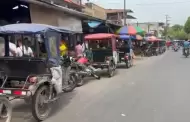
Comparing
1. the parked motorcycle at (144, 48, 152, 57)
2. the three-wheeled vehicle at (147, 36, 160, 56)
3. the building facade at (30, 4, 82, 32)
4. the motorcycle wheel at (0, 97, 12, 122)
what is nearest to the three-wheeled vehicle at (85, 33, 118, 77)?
the building facade at (30, 4, 82, 32)

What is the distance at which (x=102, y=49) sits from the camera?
599 inches

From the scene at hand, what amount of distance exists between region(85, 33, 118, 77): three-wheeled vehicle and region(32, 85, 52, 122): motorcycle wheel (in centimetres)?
762

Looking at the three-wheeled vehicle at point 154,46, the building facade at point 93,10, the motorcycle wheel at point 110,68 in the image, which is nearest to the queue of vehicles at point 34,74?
the motorcycle wheel at point 110,68

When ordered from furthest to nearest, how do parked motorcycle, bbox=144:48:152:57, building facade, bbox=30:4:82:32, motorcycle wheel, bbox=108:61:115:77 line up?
parked motorcycle, bbox=144:48:152:57
motorcycle wheel, bbox=108:61:115:77
building facade, bbox=30:4:82:32

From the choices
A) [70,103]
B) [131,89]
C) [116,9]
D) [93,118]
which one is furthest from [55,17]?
[116,9]

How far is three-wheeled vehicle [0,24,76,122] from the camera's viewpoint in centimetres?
660

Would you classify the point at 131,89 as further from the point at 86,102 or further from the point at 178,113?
the point at 178,113

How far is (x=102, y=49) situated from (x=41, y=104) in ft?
28.1

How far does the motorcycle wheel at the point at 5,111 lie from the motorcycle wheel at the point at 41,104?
513 mm

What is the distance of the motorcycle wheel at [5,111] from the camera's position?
620cm

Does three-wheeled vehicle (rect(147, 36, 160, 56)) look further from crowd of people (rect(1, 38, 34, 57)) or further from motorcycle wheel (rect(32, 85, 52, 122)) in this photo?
motorcycle wheel (rect(32, 85, 52, 122))

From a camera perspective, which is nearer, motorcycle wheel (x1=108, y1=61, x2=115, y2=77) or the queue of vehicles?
the queue of vehicles

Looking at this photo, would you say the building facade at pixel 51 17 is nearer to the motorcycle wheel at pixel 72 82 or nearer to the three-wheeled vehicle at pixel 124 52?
the motorcycle wheel at pixel 72 82

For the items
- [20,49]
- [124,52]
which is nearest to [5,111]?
[20,49]
